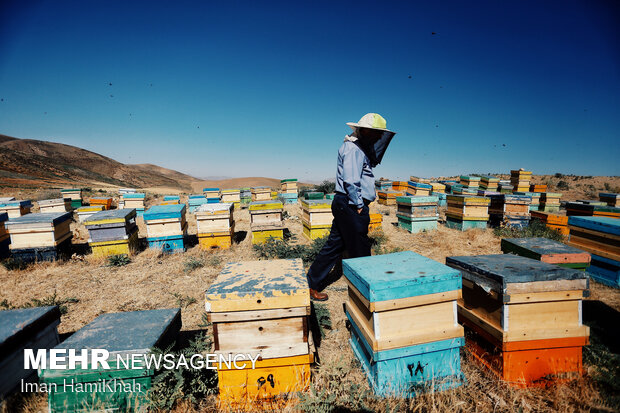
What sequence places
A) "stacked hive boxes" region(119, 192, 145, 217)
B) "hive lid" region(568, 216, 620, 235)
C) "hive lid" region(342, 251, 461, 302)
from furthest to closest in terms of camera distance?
"stacked hive boxes" region(119, 192, 145, 217) → "hive lid" region(568, 216, 620, 235) → "hive lid" region(342, 251, 461, 302)

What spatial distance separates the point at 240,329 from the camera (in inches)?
89.2

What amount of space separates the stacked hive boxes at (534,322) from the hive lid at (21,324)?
4.07 meters

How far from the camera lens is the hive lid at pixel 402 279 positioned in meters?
2.09

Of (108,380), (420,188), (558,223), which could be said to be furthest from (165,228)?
(420,188)

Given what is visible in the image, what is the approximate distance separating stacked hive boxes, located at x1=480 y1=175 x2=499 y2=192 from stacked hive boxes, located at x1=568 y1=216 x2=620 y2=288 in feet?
41.3

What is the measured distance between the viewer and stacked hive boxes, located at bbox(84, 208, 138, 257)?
243 inches

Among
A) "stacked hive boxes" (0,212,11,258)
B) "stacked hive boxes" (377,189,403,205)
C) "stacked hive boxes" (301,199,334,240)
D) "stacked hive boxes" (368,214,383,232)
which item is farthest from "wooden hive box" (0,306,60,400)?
"stacked hive boxes" (377,189,403,205)

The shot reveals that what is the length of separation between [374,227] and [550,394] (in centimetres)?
593

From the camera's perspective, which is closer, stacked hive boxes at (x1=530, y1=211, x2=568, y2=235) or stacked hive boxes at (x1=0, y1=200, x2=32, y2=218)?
stacked hive boxes at (x1=530, y1=211, x2=568, y2=235)

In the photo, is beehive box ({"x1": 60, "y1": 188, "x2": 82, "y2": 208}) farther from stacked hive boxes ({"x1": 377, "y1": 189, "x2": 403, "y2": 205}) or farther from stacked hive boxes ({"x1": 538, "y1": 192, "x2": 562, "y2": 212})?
stacked hive boxes ({"x1": 538, "y1": 192, "x2": 562, "y2": 212})

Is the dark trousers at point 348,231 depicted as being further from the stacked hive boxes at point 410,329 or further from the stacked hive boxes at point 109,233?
the stacked hive boxes at point 109,233

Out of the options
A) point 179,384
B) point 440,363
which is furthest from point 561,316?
point 179,384

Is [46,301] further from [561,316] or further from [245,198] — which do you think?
[245,198]

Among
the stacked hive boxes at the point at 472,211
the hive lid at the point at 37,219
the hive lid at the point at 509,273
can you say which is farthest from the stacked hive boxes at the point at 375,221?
the hive lid at the point at 37,219
